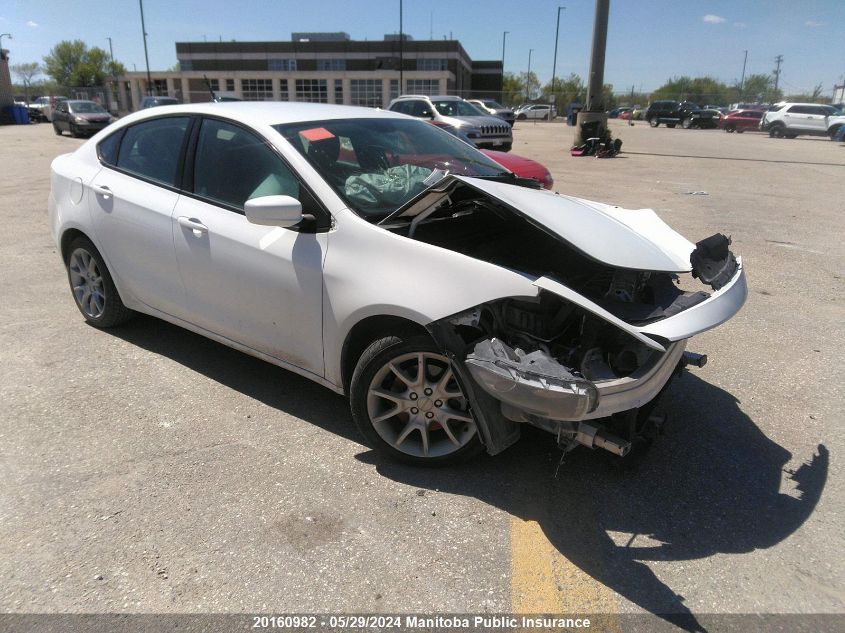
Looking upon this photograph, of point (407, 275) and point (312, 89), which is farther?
point (312, 89)

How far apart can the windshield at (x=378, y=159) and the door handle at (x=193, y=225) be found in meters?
0.71

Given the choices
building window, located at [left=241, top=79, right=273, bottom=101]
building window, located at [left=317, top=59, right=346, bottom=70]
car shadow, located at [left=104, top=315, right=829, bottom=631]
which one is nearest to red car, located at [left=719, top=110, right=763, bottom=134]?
car shadow, located at [left=104, top=315, right=829, bottom=631]

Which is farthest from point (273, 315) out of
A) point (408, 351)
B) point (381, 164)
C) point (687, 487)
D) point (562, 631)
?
point (687, 487)

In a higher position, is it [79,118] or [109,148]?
[109,148]

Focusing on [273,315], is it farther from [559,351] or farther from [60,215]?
[60,215]

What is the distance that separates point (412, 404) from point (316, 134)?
67.3 inches

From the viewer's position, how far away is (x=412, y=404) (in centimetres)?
298

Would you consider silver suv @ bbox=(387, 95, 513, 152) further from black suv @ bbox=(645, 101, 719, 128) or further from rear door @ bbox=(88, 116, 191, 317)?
black suv @ bbox=(645, 101, 719, 128)

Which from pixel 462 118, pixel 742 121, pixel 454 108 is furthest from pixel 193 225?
pixel 742 121

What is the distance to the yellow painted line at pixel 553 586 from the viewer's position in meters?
2.26

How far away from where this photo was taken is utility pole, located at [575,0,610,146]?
749 inches

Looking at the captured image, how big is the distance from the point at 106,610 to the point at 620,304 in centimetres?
244

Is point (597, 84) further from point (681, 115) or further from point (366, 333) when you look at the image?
point (681, 115)

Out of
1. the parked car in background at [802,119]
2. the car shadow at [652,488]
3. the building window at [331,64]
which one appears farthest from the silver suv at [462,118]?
the building window at [331,64]
